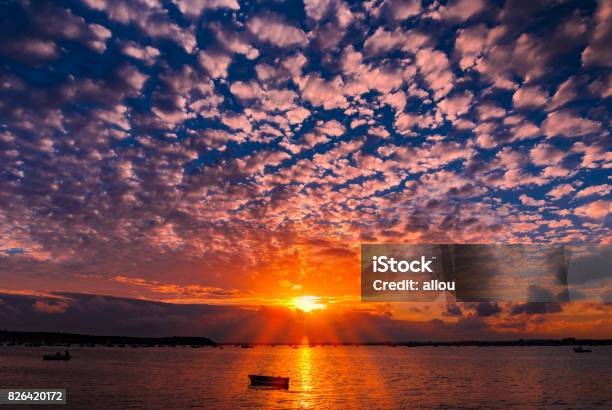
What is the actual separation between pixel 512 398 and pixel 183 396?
55301 millimetres

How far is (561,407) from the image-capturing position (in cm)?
6638

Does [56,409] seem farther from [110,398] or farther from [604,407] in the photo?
[604,407]

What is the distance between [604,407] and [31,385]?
97.9m

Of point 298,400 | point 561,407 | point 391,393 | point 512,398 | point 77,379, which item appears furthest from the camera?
point 77,379

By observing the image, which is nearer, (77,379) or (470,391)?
(470,391)

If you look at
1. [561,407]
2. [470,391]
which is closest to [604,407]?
[561,407]

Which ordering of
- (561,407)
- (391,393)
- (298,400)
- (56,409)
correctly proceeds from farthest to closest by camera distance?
(391,393), (298,400), (561,407), (56,409)

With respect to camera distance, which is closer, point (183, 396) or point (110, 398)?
point (110, 398)

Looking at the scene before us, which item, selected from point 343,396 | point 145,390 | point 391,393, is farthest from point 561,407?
point 145,390

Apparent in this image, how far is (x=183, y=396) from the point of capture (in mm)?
72250

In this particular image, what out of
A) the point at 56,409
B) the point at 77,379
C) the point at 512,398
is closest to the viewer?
the point at 56,409

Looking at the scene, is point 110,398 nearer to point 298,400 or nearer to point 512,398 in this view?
point 298,400

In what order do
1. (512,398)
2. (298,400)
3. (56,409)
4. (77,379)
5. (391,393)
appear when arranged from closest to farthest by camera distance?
(56,409)
(298,400)
(512,398)
(391,393)
(77,379)

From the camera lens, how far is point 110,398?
67500mm
